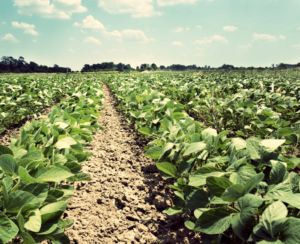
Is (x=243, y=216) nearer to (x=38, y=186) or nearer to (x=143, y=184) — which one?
(x=38, y=186)

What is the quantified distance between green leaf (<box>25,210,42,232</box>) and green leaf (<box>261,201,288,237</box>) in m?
0.99

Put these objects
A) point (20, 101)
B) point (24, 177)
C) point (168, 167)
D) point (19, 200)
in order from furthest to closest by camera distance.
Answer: point (20, 101), point (168, 167), point (24, 177), point (19, 200)

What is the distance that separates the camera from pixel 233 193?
76cm

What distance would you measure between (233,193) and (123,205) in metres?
1.88

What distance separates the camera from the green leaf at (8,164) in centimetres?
102

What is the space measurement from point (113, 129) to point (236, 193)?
4.93 m

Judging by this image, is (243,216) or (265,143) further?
(265,143)

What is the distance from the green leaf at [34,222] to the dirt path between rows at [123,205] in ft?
3.93

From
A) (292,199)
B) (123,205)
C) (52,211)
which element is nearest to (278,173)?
(292,199)

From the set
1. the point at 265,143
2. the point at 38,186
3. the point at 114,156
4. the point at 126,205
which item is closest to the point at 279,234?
the point at 265,143

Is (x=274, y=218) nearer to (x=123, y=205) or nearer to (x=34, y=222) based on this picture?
(x=34, y=222)

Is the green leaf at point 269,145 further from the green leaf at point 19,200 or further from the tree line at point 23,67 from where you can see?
the tree line at point 23,67

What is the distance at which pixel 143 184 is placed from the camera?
272 cm

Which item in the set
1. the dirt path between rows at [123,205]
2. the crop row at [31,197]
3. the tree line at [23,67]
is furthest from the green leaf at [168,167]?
the tree line at [23,67]
